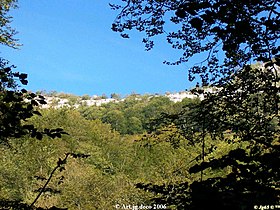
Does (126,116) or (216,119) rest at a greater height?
(126,116)

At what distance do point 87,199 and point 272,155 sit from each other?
31740 mm

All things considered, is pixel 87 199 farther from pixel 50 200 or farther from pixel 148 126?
pixel 148 126

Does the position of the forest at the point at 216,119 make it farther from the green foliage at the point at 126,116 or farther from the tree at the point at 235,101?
the green foliage at the point at 126,116

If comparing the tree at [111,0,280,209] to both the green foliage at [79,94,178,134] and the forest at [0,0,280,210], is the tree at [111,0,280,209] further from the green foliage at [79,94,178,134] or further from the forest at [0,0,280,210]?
the green foliage at [79,94,178,134]

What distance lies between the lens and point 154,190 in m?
3.22

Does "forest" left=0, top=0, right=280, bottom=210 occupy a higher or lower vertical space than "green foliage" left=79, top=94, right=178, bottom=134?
lower

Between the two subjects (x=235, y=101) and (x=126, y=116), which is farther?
(x=126, y=116)

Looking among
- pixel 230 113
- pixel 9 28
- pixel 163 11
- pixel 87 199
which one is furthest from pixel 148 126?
pixel 87 199

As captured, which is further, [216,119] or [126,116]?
[126,116]

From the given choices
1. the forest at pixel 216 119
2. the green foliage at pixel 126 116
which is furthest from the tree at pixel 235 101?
the green foliage at pixel 126 116

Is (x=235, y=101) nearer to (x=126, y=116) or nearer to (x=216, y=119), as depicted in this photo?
(x=216, y=119)

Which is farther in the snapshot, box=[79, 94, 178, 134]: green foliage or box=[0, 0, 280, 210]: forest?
box=[79, 94, 178, 134]: green foliage

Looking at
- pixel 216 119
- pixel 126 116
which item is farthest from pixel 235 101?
pixel 126 116

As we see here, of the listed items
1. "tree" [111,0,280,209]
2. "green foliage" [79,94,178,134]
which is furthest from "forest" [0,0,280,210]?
"green foliage" [79,94,178,134]
